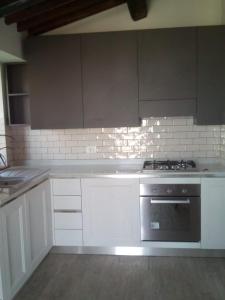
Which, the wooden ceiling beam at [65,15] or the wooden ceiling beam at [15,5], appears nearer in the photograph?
the wooden ceiling beam at [15,5]

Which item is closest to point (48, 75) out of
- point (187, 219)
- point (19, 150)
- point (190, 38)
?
point (19, 150)

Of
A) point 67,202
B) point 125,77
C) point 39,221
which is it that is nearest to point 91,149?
point 67,202

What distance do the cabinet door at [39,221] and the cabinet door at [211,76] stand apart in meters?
1.74

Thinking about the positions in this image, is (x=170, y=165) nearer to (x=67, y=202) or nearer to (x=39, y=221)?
(x=67, y=202)

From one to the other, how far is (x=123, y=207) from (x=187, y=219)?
2.13ft

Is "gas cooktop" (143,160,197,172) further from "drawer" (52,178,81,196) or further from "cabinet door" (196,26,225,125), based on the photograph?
"drawer" (52,178,81,196)

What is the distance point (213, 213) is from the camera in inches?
120

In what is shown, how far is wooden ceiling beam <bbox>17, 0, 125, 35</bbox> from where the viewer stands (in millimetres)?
3055

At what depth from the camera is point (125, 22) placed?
3494mm

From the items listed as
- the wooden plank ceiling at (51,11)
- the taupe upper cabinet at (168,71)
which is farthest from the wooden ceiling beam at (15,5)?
the taupe upper cabinet at (168,71)

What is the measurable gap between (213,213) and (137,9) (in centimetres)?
223

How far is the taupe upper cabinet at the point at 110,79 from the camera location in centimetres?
320

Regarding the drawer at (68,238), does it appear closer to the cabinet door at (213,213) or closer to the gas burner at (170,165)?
the gas burner at (170,165)

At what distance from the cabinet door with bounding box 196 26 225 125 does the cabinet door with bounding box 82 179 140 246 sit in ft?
3.36
